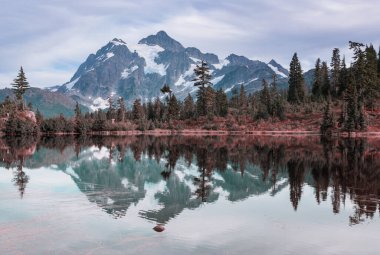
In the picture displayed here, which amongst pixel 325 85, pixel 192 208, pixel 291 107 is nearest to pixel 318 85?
pixel 325 85

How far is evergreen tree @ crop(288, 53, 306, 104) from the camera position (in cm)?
13488

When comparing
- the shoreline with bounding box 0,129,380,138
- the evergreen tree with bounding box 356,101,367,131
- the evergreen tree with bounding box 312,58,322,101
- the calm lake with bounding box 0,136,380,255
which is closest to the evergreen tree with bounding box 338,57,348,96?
the evergreen tree with bounding box 312,58,322,101

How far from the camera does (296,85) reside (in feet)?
447

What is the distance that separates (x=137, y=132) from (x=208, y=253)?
108718 millimetres

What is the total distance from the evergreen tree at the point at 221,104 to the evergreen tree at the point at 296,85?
20193 millimetres

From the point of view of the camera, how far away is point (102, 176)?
3447cm

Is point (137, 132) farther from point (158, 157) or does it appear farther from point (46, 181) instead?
point (46, 181)

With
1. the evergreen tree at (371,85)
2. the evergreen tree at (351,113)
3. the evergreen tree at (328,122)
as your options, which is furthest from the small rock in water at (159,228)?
the evergreen tree at (371,85)

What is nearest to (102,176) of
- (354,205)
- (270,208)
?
(270,208)

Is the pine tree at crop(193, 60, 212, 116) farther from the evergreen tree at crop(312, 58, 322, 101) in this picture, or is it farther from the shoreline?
the evergreen tree at crop(312, 58, 322, 101)

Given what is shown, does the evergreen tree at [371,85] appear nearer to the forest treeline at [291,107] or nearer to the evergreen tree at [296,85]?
the forest treeline at [291,107]

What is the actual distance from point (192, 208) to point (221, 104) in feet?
380

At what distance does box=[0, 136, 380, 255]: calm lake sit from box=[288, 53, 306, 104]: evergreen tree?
97119 millimetres

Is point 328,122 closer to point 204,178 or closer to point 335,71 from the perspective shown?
point 335,71
